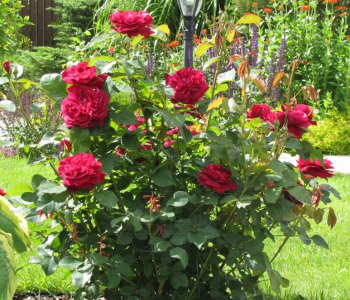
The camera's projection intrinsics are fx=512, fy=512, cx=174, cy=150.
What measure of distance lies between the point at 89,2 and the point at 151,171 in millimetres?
8489

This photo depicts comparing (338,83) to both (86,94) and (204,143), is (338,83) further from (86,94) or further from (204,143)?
(86,94)

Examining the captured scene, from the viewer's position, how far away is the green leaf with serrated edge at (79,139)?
156 centimetres

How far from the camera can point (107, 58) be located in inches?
66.7

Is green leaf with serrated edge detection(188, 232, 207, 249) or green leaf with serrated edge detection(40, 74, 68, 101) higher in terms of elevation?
green leaf with serrated edge detection(40, 74, 68, 101)

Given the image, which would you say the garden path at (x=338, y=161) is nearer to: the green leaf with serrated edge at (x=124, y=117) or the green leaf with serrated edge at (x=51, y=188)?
the green leaf with serrated edge at (x=124, y=117)

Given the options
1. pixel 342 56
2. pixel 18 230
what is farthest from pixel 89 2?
pixel 18 230

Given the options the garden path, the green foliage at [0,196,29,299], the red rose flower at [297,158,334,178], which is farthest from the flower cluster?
the garden path

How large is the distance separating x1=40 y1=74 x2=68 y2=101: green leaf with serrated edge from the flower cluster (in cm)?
8

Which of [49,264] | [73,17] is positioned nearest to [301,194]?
[49,264]

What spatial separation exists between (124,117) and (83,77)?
0.59 feet

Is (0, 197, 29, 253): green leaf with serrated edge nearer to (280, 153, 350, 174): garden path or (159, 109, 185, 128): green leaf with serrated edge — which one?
(159, 109, 185, 128): green leaf with serrated edge

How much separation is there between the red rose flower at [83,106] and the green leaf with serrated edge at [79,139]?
0.02 m

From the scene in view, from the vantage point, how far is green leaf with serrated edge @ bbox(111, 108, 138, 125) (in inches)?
62.8

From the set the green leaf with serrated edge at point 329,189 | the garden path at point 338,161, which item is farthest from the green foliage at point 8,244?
the garden path at point 338,161
